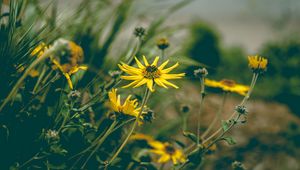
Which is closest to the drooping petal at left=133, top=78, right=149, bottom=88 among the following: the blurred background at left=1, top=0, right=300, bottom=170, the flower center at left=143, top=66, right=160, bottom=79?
the flower center at left=143, top=66, right=160, bottom=79

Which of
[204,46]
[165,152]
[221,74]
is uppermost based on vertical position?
[204,46]

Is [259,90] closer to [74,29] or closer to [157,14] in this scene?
[157,14]

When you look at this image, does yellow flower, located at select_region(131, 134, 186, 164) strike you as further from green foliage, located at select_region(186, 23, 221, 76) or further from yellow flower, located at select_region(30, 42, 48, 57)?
green foliage, located at select_region(186, 23, 221, 76)

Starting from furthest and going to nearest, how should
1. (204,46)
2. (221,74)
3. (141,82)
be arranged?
(204,46)
(221,74)
(141,82)

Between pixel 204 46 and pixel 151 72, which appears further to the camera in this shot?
pixel 204 46

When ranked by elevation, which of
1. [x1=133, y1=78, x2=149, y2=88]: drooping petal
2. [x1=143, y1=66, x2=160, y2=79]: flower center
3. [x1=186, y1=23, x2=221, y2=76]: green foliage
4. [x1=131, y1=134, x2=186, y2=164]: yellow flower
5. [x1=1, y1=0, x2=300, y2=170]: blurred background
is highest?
[x1=186, y1=23, x2=221, y2=76]: green foliage

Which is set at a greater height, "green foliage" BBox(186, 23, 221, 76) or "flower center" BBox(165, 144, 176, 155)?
"green foliage" BBox(186, 23, 221, 76)

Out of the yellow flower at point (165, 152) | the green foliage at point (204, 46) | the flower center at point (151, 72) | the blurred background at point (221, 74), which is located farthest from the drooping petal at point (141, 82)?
the green foliage at point (204, 46)

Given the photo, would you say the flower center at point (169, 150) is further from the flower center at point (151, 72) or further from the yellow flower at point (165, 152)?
the flower center at point (151, 72)

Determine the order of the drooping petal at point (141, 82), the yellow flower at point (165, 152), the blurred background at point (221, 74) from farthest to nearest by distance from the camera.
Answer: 1. the blurred background at point (221, 74)
2. the yellow flower at point (165, 152)
3. the drooping petal at point (141, 82)

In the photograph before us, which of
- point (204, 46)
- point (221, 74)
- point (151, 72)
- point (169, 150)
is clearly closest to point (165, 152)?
point (169, 150)

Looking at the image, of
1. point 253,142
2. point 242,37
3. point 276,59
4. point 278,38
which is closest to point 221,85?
point 253,142

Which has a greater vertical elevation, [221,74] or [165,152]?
[221,74]

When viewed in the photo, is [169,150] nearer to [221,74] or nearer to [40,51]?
[40,51]
